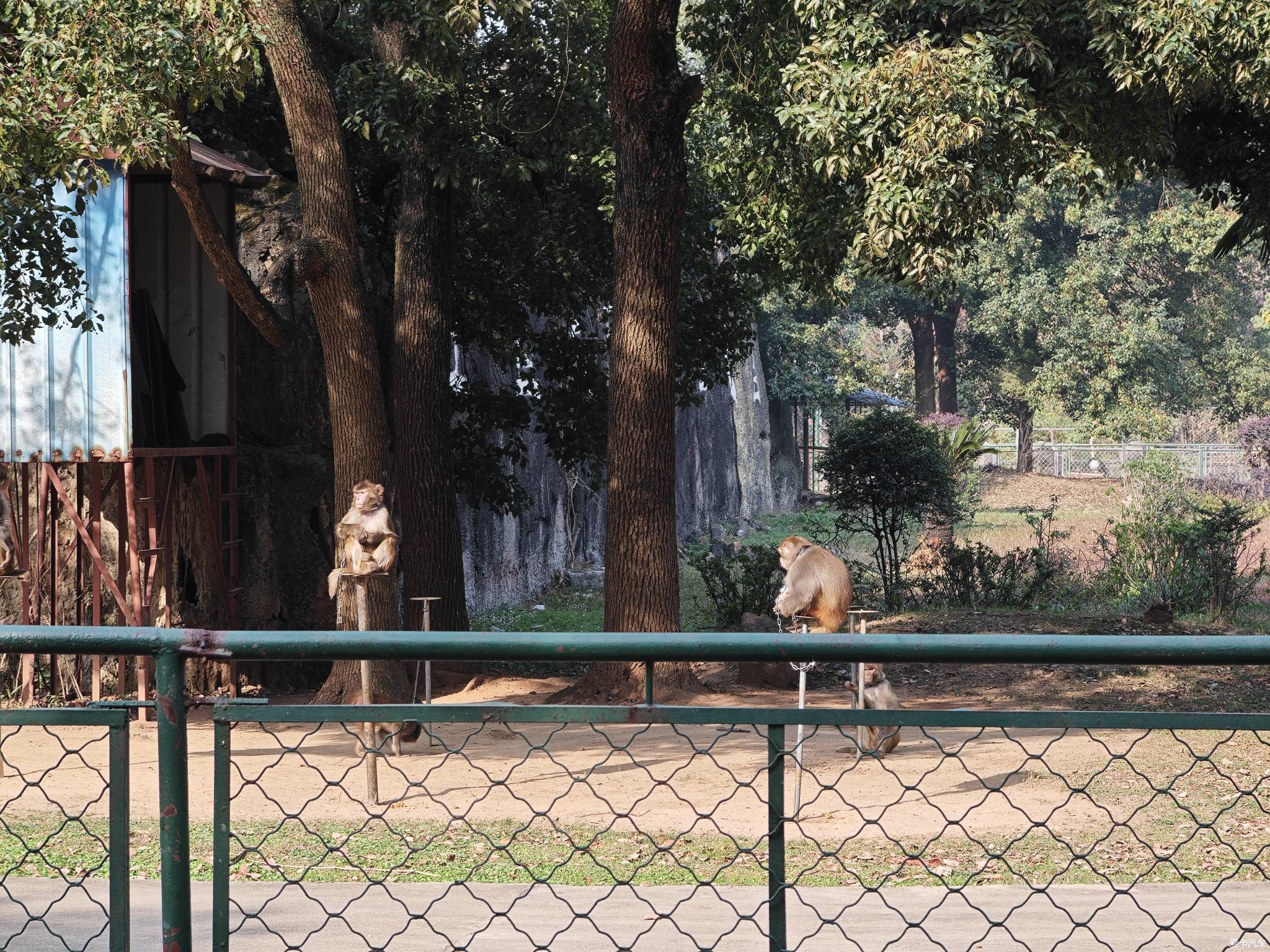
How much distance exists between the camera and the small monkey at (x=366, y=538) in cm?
866

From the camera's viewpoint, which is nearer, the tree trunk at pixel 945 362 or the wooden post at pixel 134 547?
the wooden post at pixel 134 547

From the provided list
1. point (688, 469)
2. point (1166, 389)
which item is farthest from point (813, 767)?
point (1166, 389)

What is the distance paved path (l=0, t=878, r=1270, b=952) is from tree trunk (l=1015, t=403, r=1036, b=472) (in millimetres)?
36824

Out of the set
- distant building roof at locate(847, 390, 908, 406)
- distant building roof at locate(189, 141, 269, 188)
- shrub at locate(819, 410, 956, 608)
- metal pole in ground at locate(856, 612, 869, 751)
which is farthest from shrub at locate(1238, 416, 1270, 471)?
distant building roof at locate(189, 141, 269, 188)

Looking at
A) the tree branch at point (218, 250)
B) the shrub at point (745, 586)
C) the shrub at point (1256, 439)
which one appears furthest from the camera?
the shrub at point (1256, 439)

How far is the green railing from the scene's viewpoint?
3.09 metres

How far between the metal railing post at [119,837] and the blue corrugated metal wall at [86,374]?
772cm

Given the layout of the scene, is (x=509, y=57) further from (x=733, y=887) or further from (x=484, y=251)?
(x=733, y=887)

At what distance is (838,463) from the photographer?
57.1 feet

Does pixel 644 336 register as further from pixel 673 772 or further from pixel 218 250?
pixel 673 772

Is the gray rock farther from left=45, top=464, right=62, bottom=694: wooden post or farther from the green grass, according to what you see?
the green grass

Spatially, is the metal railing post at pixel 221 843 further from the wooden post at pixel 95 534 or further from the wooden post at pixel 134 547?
the wooden post at pixel 95 534

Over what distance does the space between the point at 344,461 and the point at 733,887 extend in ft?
19.6

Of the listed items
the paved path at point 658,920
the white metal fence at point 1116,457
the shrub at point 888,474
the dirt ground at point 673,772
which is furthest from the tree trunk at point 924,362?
the paved path at point 658,920
